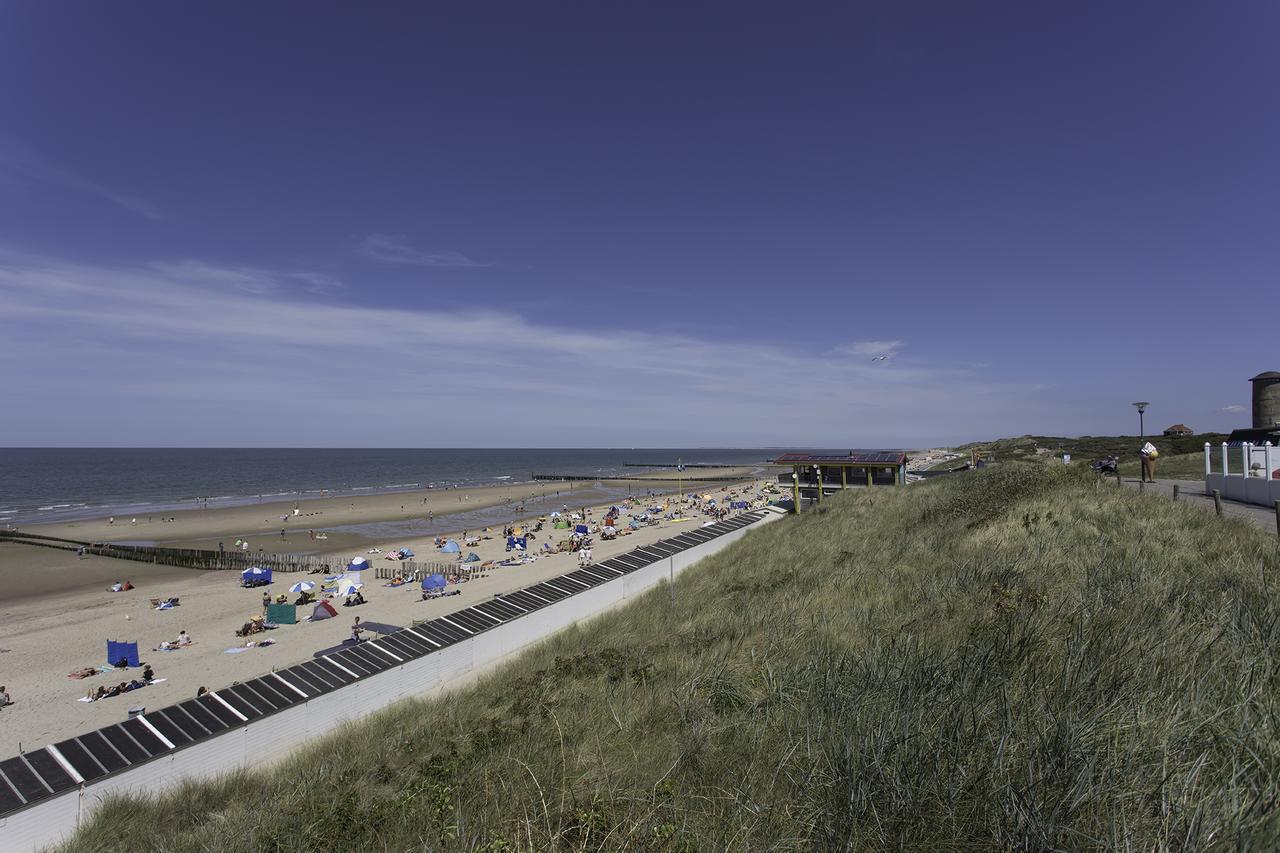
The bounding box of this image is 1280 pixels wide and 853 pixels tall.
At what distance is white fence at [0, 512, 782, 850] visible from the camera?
24.5 feet

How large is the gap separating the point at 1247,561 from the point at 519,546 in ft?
110

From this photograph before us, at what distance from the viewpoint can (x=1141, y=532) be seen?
9.67 meters

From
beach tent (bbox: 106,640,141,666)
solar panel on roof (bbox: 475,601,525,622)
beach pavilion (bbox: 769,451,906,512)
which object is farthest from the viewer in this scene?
beach pavilion (bbox: 769,451,906,512)

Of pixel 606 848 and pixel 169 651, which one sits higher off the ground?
pixel 606 848

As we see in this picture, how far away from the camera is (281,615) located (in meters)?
22.3

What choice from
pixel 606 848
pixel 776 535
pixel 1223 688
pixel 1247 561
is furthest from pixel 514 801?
pixel 776 535

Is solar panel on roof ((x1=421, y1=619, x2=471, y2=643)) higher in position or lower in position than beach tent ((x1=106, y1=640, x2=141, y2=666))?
higher

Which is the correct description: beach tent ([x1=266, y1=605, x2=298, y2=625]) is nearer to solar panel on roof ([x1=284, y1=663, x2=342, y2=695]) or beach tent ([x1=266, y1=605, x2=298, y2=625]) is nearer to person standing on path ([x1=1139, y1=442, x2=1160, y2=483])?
solar panel on roof ([x1=284, y1=663, x2=342, y2=695])

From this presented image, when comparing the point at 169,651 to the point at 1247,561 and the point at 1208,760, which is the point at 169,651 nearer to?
the point at 1208,760

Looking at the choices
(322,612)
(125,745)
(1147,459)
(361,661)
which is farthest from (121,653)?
(1147,459)

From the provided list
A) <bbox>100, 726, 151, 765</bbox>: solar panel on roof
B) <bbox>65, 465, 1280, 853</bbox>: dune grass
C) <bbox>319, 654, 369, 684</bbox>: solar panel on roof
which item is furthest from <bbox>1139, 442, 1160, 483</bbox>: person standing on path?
<bbox>100, 726, 151, 765</bbox>: solar panel on roof

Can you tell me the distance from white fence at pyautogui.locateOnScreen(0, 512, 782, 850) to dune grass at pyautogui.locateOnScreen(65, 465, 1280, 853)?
1.38 ft

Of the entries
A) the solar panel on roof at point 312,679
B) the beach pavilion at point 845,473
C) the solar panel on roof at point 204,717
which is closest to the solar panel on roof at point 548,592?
the solar panel on roof at point 312,679

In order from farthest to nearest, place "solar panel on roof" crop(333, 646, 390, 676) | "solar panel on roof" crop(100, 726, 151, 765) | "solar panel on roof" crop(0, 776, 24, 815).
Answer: "solar panel on roof" crop(333, 646, 390, 676) < "solar panel on roof" crop(100, 726, 151, 765) < "solar panel on roof" crop(0, 776, 24, 815)
